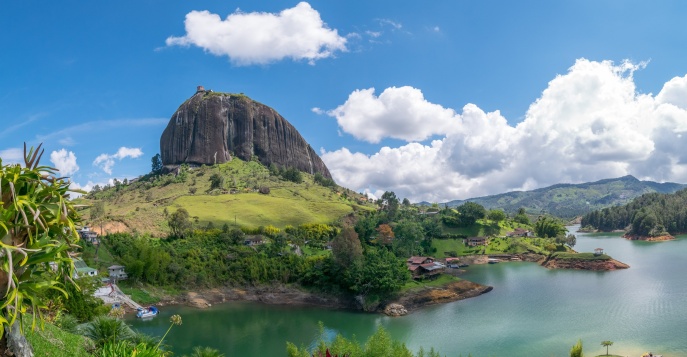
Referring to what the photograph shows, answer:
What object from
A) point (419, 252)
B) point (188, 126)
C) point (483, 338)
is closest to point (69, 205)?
point (483, 338)

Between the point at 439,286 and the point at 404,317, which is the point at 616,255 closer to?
the point at 439,286

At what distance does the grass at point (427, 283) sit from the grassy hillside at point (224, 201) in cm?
3746

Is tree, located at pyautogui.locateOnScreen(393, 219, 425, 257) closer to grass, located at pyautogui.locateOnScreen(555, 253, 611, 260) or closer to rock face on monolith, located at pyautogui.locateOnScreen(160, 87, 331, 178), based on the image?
grass, located at pyautogui.locateOnScreen(555, 253, 611, 260)

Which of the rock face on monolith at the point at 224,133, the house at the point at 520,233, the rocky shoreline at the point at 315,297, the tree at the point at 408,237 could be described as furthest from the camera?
the rock face on monolith at the point at 224,133

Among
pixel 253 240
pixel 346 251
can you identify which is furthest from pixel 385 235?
pixel 346 251

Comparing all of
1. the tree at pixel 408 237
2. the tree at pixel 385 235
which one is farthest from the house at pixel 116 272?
the tree at pixel 408 237

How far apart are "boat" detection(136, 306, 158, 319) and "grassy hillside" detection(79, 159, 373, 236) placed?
24.0 meters

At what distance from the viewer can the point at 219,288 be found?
52.9 meters

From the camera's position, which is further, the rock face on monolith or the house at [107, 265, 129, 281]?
the rock face on monolith

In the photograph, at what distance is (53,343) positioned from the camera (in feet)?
34.0

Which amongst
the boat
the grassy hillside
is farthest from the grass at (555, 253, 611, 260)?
the boat

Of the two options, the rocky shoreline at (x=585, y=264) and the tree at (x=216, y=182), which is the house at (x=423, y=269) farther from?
the tree at (x=216, y=182)

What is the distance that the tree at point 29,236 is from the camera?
7430mm

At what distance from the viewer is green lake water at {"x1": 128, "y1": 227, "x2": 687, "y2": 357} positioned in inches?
1270
